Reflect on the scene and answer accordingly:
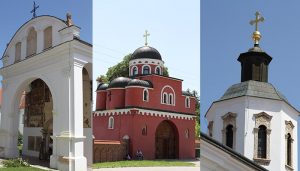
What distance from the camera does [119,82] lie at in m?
1.68

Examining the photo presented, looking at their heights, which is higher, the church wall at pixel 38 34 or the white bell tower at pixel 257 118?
the church wall at pixel 38 34

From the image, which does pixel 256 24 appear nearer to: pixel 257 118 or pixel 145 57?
pixel 257 118

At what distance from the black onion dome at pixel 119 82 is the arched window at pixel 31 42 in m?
7.74

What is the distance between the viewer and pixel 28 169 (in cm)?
664

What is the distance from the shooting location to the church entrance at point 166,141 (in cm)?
170

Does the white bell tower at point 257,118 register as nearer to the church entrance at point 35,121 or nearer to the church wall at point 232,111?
the church wall at point 232,111

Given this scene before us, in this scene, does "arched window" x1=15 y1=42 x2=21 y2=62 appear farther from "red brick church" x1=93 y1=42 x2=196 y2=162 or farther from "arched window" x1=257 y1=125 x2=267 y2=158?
"red brick church" x1=93 y1=42 x2=196 y2=162

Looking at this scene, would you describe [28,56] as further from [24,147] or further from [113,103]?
[113,103]

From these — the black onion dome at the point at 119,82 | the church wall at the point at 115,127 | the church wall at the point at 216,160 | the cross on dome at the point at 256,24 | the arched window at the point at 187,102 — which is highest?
the cross on dome at the point at 256,24

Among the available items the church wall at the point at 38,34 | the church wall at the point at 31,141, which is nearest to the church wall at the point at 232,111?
the church wall at the point at 38,34

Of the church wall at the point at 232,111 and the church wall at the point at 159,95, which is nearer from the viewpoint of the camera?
the church wall at the point at 159,95

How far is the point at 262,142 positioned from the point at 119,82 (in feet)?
31.4

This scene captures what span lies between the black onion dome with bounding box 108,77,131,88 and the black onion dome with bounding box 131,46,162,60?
0.11 meters

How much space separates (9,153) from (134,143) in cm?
803
